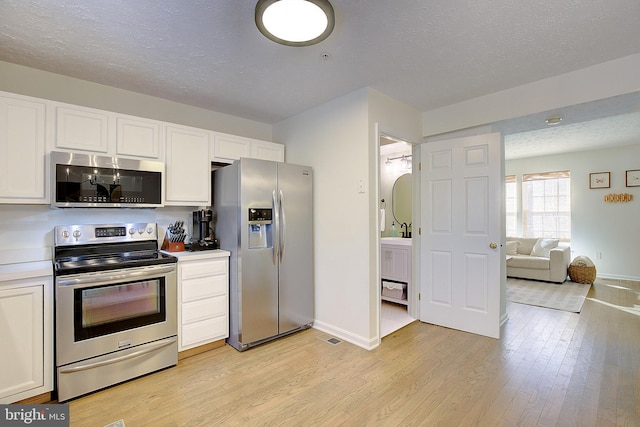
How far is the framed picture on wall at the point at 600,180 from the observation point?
5.61 meters

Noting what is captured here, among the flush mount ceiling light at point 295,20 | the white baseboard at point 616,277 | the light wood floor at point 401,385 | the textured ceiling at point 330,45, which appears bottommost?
the light wood floor at point 401,385

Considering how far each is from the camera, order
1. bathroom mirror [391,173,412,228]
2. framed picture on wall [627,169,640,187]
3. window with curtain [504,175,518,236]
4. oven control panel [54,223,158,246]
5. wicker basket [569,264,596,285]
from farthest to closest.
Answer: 1. window with curtain [504,175,518,236]
2. framed picture on wall [627,169,640,187]
3. wicker basket [569,264,596,285]
4. bathroom mirror [391,173,412,228]
5. oven control panel [54,223,158,246]

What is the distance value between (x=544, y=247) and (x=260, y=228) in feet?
18.2

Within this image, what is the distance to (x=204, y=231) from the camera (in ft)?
10.1

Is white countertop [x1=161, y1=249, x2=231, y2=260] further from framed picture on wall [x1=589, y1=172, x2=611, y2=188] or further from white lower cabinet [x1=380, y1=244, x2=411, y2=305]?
framed picture on wall [x1=589, y1=172, x2=611, y2=188]

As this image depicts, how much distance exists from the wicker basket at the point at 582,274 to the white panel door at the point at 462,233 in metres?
3.55

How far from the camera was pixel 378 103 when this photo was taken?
297 cm

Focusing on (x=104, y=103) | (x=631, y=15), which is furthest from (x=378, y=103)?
(x=104, y=103)

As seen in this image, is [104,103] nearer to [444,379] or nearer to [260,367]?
[260,367]

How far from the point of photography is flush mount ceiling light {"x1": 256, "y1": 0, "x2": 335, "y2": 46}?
157cm

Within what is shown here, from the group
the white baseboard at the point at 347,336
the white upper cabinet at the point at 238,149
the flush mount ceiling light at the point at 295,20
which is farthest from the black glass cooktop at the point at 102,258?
the flush mount ceiling light at the point at 295,20

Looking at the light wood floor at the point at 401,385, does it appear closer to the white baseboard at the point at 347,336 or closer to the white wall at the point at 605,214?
the white baseboard at the point at 347,336

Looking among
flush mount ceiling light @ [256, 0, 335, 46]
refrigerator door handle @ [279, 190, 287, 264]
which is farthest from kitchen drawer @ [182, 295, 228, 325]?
flush mount ceiling light @ [256, 0, 335, 46]

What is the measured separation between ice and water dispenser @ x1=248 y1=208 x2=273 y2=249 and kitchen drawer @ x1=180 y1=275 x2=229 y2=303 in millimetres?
437
